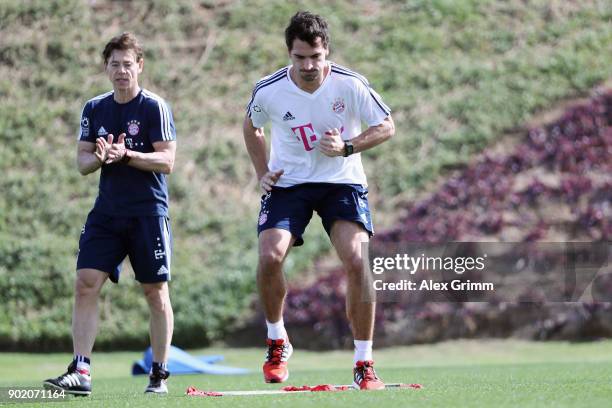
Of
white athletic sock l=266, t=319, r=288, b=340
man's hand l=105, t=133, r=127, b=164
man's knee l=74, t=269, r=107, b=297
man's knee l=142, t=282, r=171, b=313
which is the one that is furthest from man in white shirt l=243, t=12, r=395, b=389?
man's knee l=74, t=269, r=107, b=297

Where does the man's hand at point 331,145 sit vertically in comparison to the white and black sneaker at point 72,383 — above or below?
above

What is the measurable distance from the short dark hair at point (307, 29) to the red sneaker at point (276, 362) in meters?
1.89

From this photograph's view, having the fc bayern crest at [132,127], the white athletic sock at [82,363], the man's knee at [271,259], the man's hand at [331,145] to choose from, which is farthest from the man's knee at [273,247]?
the white athletic sock at [82,363]

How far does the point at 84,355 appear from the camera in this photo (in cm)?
663

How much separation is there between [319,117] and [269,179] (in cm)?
49

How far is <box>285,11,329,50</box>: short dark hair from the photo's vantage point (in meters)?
6.55

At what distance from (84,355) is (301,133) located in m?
1.86

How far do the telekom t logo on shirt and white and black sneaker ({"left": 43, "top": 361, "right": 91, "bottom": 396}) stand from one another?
1.90 metres

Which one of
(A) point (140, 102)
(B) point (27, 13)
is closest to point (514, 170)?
(B) point (27, 13)

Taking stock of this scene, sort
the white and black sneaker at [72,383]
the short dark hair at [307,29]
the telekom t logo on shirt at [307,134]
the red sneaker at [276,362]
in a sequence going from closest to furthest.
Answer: the white and black sneaker at [72,383] < the short dark hair at [307,29] < the telekom t logo on shirt at [307,134] < the red sneaker at [276,362]

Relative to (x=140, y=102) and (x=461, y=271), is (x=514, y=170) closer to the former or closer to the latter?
(x=461, y=271)

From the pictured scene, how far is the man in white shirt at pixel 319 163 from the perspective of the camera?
668 cm

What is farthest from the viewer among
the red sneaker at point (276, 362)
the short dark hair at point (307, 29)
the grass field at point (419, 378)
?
the red sneaker at point (276, 362)

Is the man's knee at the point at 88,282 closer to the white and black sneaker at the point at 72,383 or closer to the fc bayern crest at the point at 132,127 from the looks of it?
the white and black sneaker at the point at 72,383
